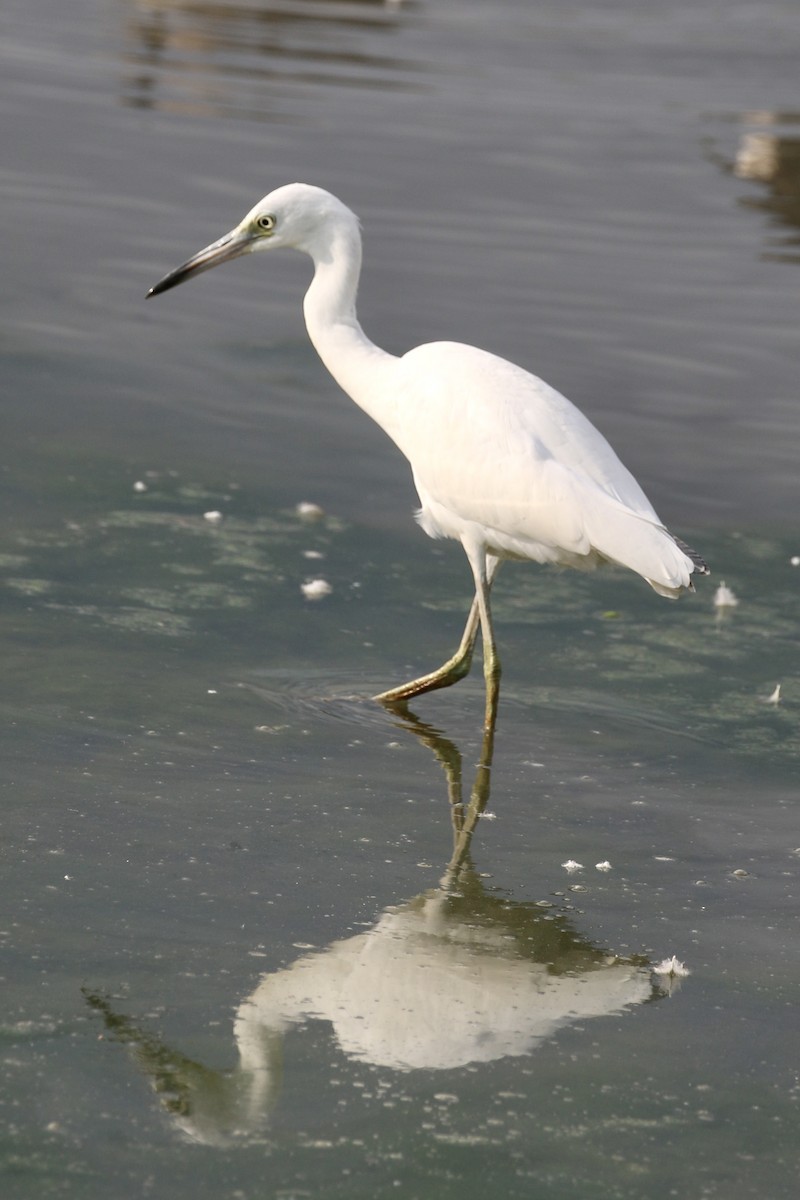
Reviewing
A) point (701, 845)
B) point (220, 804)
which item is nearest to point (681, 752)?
point (701, 845)

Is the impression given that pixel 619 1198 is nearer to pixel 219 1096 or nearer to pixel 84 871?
pixel 219 1096

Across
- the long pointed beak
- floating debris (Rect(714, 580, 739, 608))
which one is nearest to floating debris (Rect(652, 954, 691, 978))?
floating debris (Rect(714, 580, 739, 608))

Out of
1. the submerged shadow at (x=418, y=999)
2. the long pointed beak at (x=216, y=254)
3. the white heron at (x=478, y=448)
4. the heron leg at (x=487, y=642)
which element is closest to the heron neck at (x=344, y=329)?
the white heron at (x=478, y=448)

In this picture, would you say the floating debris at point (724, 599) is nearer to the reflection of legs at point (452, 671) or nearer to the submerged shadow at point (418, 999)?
the reflection of legs at point (452, 671)

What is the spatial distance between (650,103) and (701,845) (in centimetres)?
1352

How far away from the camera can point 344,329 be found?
657 cm

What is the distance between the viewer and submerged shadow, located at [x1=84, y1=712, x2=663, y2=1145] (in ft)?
12.3

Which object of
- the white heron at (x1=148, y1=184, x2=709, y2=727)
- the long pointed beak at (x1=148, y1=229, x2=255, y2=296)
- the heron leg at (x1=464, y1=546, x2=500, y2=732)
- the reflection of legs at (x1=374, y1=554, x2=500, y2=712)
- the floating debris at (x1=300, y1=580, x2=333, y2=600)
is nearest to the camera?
the white heron at (x1=148, y1=184, x2=709, y2=727)

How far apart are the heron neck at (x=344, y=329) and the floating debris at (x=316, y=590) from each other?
2.51 feet

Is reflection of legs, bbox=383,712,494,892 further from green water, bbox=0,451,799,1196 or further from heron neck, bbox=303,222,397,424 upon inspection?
heron neck, bbox=303,222,397,424

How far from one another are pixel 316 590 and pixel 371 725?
109 centimetres

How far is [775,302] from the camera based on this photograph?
1173 cm

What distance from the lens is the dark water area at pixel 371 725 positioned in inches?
148

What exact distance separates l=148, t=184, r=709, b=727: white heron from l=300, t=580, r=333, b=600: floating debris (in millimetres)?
628
